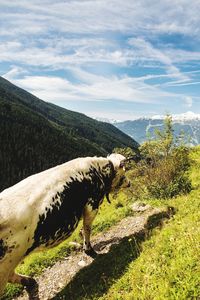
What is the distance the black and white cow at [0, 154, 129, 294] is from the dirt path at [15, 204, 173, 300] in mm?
912

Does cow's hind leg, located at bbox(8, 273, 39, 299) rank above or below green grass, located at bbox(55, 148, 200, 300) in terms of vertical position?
below

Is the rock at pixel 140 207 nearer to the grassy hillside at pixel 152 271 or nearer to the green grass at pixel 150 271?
the grassy hillside at pixel 152 271

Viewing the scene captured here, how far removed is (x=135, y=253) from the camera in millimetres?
11945

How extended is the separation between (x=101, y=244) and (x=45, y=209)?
19.1 ft

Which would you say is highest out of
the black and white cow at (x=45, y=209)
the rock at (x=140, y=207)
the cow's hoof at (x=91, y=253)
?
the black and white cow at (x=45, y=209)

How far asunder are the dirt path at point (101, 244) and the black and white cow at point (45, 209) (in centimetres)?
91

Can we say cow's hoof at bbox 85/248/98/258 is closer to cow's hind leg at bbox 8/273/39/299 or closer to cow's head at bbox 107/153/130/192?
cow's hind leg at bbox 8/273/39/299

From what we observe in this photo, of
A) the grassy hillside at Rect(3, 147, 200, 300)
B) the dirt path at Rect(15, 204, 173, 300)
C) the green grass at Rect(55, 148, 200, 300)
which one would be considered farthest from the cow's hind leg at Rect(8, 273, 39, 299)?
the grassy hillside at Rect(3, 147, 200, 300)

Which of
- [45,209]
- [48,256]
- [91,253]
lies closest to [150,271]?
[45,209]

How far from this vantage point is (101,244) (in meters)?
15.2

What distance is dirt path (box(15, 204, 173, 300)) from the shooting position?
1257cm

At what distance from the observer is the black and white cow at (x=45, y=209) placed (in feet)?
30.6

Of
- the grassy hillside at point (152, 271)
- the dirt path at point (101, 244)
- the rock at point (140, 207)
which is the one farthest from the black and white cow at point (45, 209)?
the rock at point (140, 207)

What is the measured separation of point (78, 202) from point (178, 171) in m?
14.0
